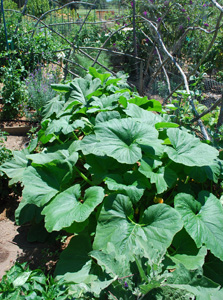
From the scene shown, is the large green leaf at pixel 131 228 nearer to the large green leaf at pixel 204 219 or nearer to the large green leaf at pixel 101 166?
the large green leaf at pixel 204 219

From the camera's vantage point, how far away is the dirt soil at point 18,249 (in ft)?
6.88

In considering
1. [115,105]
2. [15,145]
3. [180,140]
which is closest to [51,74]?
[15,145]

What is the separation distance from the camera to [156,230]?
1.72 m

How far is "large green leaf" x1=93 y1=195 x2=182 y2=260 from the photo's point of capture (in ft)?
5.41

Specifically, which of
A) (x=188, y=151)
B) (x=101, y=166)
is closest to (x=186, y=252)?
(x=188, y=151)

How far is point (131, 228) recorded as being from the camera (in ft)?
5.77

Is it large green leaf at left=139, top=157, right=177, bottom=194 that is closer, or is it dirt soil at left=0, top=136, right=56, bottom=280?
large green leaf at left=139, top=157, right=177, bottom=194

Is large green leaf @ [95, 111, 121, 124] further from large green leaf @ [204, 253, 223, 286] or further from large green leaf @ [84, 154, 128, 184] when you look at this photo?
large green leaf @ [204, 253, 223, 286]

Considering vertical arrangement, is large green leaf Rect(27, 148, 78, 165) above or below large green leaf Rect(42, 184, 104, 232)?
above

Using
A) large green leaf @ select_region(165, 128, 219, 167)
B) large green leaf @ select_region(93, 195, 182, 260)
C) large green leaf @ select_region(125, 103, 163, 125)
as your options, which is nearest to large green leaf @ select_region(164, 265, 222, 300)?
large green leaf @ select_region(93, 195, 182, 260)

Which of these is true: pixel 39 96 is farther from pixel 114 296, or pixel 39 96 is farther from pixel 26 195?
pixel 114 296

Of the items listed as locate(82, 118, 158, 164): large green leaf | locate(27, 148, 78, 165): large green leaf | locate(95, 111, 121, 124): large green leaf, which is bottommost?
locate(27, 148, 78, 165): large green leaf

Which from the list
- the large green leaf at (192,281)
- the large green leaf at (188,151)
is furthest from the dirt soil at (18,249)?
the large green leaf at (188,151)

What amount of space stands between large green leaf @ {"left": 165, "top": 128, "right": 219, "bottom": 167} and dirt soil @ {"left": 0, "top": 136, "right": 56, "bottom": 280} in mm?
1200
